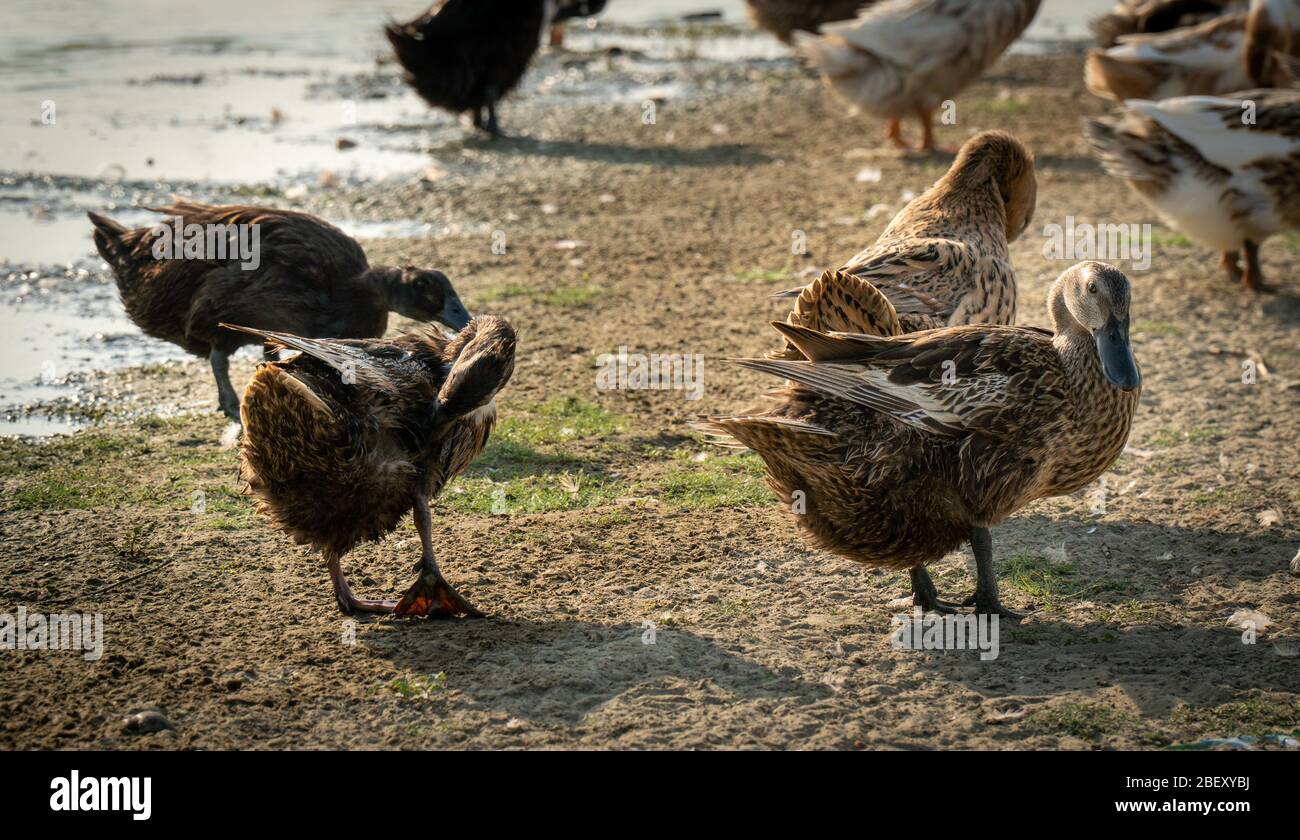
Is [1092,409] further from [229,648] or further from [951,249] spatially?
[229,648]

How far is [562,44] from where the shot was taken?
16.0 metres

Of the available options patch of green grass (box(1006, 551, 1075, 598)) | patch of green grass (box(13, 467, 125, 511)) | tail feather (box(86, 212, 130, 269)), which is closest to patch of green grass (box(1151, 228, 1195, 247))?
patch of green grass (box(1006, 551, 1075, 598))

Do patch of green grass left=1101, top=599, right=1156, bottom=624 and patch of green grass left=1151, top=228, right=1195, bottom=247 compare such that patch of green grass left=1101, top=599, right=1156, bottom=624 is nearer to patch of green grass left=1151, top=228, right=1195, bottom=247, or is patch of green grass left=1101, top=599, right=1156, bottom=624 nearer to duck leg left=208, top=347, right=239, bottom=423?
duck leg left=208, top=347, right=239, bottom=423

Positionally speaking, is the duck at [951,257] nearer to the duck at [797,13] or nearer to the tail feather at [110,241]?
the tail feather at [110,241]

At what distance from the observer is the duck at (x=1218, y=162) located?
7.66 meters

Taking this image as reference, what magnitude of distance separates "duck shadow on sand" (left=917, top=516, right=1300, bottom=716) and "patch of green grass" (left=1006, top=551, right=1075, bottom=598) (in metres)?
0.01

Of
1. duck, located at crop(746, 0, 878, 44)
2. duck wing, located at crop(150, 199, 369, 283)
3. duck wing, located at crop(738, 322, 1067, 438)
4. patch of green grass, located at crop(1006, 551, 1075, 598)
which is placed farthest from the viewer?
duck, located at crop(746, 0, 878, 44)

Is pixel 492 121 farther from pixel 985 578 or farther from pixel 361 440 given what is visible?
pixel 985 578

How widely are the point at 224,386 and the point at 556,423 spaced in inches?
60.1

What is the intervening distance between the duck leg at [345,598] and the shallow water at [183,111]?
2270mm

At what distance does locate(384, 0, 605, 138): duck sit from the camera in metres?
11.5

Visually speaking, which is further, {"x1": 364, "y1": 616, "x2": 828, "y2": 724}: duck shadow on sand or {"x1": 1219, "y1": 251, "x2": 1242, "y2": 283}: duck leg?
{"x1": 1219, "y1": 251, "x2": 1242, "y2": 283}: duck leg

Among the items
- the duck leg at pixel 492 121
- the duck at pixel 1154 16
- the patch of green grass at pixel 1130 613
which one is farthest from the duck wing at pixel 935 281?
the duck at pixel 1154 16
